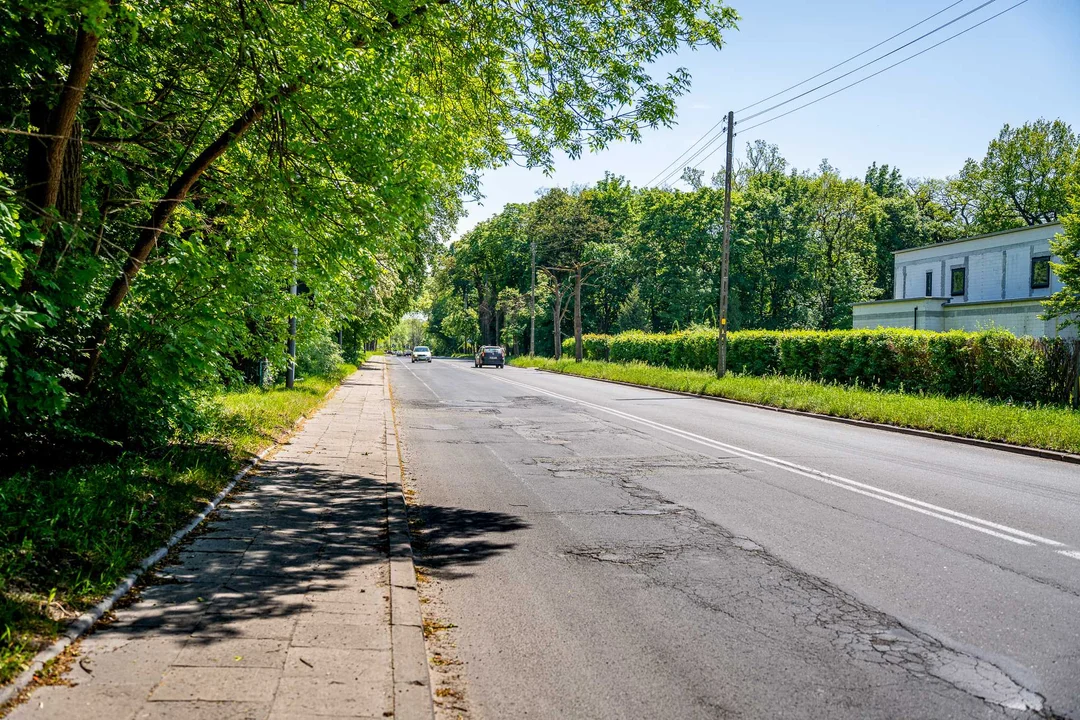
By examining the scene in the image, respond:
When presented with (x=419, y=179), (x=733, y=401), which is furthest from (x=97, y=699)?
(x=733, y=401)

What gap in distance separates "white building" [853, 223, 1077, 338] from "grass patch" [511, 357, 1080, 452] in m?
18.0

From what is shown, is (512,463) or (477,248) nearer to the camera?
(512,463)

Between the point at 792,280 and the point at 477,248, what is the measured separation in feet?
126

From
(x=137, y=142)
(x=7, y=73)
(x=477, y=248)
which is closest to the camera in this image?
(x=7, y=73)

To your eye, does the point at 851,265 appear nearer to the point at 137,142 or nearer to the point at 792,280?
the point at 792,280

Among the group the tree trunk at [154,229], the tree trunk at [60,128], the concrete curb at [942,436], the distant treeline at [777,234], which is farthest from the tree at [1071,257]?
the distant treeline at [777,234]

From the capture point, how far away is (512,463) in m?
10.8

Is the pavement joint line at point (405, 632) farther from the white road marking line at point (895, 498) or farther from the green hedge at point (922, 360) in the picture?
Result: the green hedge at point (922, 360)

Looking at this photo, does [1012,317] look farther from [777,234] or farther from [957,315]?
[777,234]

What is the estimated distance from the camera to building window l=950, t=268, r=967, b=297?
44.5m

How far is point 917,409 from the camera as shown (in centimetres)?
1565

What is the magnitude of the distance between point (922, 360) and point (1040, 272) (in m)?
26.1

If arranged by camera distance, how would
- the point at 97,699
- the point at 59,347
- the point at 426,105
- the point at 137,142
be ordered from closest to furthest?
the point at 97,699 → the point at 59,347 → the point at 137,142 → the point at 426,105

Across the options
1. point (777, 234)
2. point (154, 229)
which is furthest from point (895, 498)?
point (777, 234)
